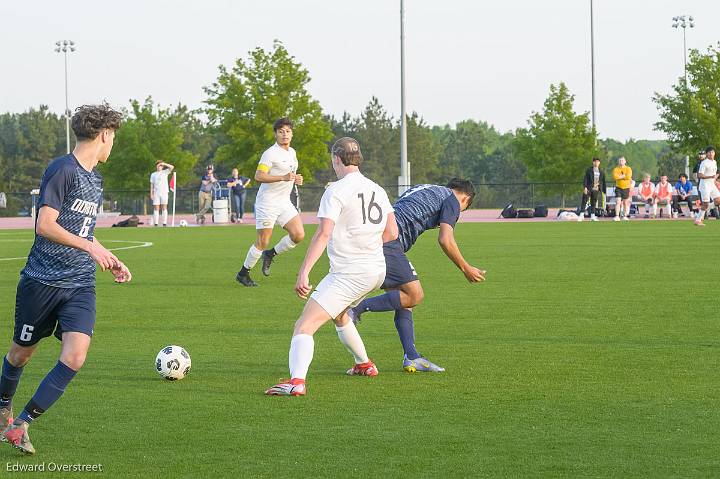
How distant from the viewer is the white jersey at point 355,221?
7.61 meters

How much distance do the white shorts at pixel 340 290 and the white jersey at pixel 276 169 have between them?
26.5ft

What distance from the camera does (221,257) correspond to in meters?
22.2

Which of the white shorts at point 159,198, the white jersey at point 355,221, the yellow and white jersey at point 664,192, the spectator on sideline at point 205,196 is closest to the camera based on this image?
the white jersey at point 355,221

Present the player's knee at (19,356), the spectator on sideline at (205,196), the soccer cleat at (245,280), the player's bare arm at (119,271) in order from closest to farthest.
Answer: the player's bare arm at (119,271), the player's knee at (19,356), the soccer cleat at (245,280), the spectator on sideline at (205,196)

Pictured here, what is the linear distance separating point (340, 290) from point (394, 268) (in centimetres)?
103

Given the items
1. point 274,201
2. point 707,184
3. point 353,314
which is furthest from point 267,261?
point 707,184

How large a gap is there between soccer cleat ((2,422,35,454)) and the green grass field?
0.23 ft

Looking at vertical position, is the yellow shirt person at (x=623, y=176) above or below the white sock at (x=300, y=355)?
above

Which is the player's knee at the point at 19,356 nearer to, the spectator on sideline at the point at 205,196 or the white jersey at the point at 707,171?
the white jersey at the point at 707,171

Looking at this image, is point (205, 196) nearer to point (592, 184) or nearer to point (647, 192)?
point (592, 184)

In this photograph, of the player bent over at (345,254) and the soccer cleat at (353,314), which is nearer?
the player bent over at (345,254)

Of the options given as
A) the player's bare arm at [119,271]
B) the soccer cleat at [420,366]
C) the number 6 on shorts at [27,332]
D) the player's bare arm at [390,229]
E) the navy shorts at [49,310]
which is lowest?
the soccer cleat at [420,366]

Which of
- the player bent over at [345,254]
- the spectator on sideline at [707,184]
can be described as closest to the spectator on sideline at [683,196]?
the spectator on sideline at [707,184]

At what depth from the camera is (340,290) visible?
303 inches
